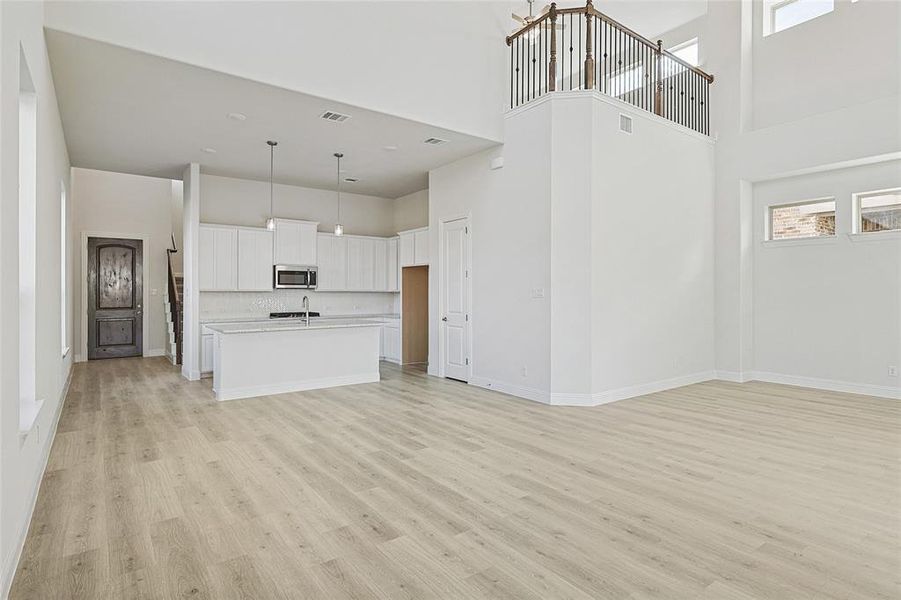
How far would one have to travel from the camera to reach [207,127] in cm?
582

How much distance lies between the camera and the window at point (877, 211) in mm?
6070

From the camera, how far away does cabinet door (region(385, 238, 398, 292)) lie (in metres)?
9.91

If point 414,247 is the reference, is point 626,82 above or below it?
above

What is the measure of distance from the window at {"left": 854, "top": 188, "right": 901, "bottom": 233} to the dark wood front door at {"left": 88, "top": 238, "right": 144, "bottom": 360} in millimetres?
12355

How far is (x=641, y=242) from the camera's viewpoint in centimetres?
627

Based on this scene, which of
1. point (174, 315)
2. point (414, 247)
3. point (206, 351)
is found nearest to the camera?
point (206, 351)

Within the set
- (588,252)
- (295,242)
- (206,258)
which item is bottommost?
(588,252)

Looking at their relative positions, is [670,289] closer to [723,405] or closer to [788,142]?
[723,405]

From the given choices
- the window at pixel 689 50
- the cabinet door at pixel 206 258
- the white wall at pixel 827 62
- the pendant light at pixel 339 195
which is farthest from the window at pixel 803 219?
the cabinet door at pixel 206 258

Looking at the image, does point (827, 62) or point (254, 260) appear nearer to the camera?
point (827, 62)

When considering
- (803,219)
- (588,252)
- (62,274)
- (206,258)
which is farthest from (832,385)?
(62,274)

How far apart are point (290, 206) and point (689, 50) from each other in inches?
289

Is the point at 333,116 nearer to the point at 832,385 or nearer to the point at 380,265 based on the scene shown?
the point at 380,265

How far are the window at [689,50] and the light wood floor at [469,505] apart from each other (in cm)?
589
